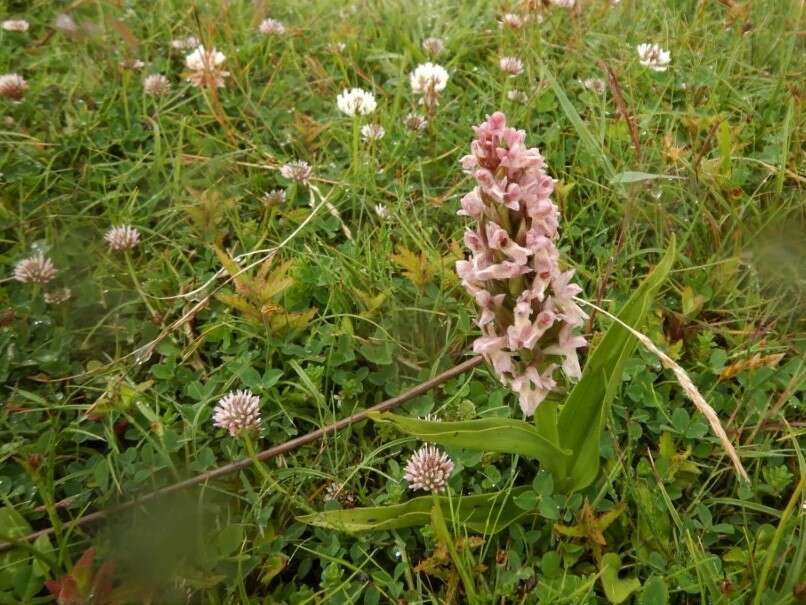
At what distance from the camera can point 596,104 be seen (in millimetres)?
2379

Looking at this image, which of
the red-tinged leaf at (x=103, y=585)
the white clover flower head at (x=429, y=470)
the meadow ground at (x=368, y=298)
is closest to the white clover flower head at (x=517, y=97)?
the meadow ground at (x=368, y=298)

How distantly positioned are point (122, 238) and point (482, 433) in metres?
1.35

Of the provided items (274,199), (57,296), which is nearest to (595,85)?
(274,199)

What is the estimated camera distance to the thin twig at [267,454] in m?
1.44

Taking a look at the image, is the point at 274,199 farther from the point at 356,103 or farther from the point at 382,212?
the point at 356,103

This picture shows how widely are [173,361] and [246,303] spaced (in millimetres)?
238

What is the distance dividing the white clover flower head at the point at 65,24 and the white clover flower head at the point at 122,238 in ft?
4.29

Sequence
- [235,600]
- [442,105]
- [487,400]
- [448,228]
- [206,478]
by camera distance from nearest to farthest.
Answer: [235,600]
[206,478]
[487,400]
[448,228]
[442,105]

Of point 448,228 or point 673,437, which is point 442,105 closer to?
point 448,228

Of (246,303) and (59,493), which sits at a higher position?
(246,303)

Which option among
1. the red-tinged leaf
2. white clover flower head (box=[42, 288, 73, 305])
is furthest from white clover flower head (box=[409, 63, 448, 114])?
the red-tinged leaf

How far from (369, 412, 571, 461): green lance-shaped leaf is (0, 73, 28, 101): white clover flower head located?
209 centimetres

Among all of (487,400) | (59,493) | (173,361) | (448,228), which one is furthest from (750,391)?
(59,493)

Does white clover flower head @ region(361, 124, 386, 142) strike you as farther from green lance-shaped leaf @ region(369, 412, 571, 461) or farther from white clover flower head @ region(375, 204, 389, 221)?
green lance-shaped leaf @ region(369, 412, 571, 461)
